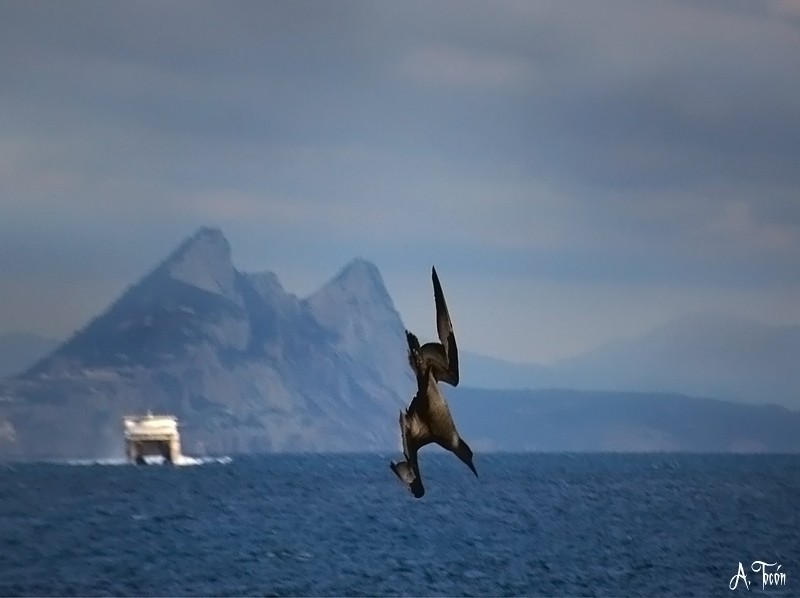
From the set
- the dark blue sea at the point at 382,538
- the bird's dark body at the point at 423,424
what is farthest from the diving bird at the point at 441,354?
the dark blue sea at the point at 382,538

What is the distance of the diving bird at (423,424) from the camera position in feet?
43.8

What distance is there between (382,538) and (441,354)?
3229 centimetres

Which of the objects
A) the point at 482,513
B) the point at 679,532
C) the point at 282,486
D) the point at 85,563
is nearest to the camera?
the point at 85,563

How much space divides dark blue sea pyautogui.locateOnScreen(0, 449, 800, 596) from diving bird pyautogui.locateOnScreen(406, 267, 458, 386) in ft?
65.3

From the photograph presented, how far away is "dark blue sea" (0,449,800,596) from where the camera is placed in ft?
113

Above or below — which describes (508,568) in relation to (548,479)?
below

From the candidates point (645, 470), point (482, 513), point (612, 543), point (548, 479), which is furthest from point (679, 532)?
point (645, 470)

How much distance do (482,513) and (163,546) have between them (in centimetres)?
1656

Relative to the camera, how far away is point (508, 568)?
37875 millimetres

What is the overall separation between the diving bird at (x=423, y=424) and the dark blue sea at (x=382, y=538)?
19734 millimetres

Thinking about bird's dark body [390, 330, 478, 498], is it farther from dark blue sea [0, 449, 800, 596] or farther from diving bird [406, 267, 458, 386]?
dark blue sea [0, 449, 800, 596]

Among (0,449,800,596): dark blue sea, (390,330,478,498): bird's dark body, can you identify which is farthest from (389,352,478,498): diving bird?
(0,449,800,596): dark blue sea

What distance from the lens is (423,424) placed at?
1351cm

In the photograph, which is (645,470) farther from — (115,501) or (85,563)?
(85,563)
